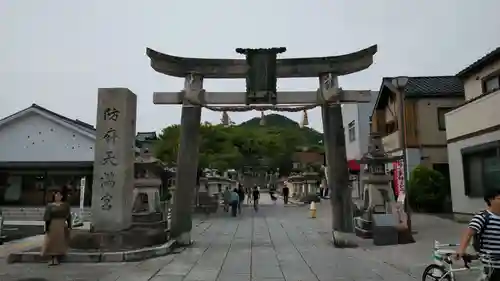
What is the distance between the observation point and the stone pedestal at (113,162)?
12.3 metres

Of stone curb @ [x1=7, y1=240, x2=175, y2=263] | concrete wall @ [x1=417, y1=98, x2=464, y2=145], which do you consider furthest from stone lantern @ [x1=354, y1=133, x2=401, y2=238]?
concrete wall @ [x1=417, y1=98, x2=464, y2=145]

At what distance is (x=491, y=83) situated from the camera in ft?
65.9

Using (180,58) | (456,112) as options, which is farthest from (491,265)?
(456,112)

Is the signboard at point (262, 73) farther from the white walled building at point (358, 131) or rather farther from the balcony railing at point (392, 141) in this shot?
the white walled building at point (358, 131)

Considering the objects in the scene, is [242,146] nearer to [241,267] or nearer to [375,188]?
[375,188]

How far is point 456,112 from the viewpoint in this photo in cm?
2139

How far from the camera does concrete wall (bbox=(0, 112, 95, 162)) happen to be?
34375 mm

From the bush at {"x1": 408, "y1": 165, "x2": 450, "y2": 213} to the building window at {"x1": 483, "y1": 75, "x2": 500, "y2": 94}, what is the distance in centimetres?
599

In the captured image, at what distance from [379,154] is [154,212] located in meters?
9.41

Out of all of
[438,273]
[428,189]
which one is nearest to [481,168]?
[428,189]

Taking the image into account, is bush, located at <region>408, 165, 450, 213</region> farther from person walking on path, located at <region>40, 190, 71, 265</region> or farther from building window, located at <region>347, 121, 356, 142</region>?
person walking on path, located at <region>40, 190, 71, 265</region>

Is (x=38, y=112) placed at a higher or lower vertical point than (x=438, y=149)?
higher

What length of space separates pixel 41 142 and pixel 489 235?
35068 mm

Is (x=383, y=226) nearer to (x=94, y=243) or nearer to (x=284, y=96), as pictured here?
(x=284, y=96)
